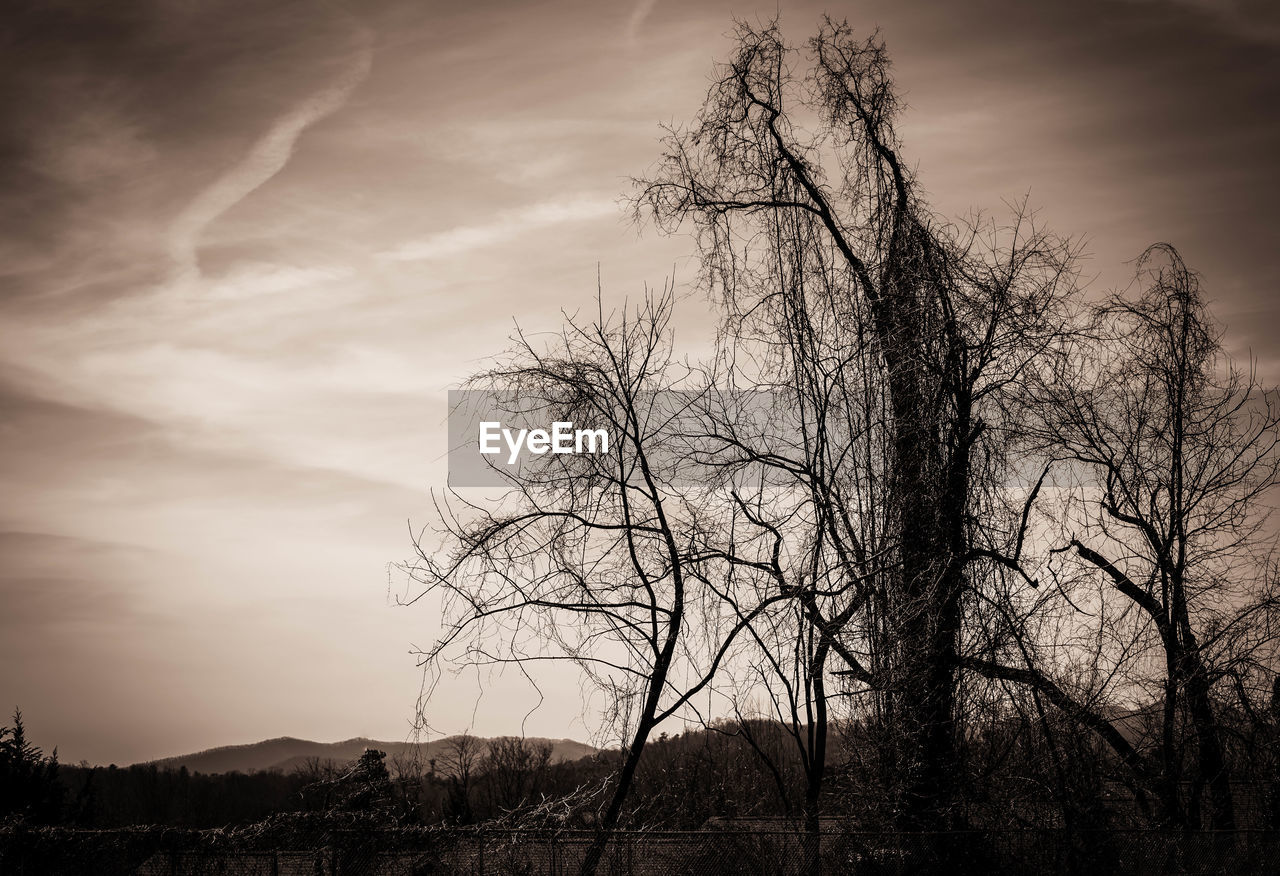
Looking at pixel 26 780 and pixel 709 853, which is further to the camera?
pixel 26 780

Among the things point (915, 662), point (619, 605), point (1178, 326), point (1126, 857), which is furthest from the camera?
point (1178, 326)

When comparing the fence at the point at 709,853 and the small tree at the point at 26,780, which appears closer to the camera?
the fence at the point at 709,853

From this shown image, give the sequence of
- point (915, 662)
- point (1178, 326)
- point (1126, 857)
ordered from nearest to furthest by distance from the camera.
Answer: point (915, 662), point (1126, 857), point (1178, 326)

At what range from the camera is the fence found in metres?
6.99

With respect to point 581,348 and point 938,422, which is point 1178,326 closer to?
point 938,422

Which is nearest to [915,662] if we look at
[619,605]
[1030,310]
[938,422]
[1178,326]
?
[938,422]

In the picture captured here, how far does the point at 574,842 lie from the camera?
770 centimetres

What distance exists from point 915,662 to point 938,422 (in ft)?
6.12

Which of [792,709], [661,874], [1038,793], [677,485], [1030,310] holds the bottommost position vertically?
[661,874]

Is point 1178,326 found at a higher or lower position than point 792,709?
higher

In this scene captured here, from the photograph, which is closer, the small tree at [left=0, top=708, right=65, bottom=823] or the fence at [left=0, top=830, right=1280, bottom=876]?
the fence at [left=0, top=830, right=1280, bottom=876]

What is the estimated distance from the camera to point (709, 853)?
7.95 m

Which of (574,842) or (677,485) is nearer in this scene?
(574,842)

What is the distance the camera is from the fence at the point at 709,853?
699 cm
